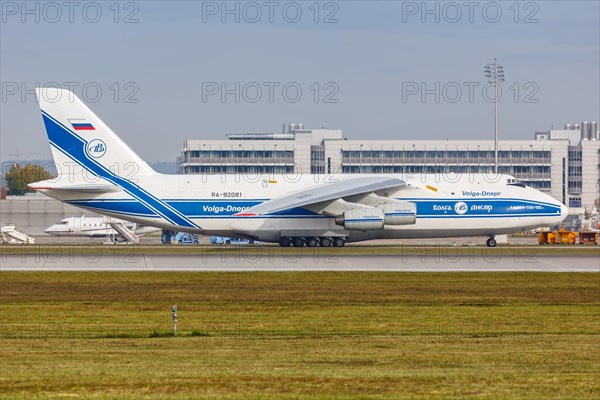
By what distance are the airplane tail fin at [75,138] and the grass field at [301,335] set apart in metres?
16.7

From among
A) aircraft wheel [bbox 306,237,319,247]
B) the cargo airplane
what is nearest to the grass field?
the cargo airplane

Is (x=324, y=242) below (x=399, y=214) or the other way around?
below

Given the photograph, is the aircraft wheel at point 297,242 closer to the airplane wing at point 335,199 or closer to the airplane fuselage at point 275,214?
the airplane fuselage at point 275,214

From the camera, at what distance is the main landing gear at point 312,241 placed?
57.4 meters

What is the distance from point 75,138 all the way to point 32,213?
49.0 metres

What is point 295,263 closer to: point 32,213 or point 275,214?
point 275,214

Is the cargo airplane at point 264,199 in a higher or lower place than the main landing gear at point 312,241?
higher

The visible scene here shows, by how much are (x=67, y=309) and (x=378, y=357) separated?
13.0 meters

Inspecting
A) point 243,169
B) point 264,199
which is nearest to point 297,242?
point 264,199

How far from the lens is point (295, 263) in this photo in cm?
4528

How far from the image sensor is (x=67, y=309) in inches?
1125

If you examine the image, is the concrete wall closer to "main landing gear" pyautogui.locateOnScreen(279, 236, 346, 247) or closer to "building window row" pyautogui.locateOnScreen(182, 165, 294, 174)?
"building window row" pyautogui.locateOnScreen(182, 165, 294, 174)

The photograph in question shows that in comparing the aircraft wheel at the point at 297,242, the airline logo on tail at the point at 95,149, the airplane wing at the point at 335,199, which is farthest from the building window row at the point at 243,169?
the airline logo on tail at the point at 95,149

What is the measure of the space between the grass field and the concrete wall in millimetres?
63727
